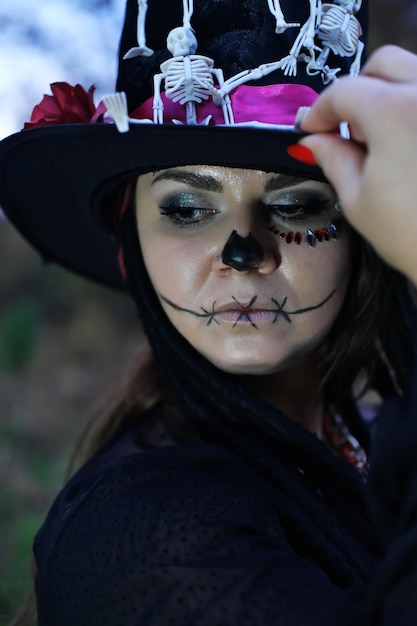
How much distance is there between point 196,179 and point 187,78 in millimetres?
177

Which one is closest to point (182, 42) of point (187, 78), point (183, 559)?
point (187, 78)

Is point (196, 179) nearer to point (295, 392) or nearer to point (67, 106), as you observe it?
point (67, 106)

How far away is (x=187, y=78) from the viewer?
143cm

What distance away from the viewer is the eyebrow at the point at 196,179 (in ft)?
4.86

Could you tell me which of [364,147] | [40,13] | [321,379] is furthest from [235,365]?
[40,13]

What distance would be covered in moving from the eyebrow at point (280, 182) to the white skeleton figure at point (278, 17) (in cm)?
26

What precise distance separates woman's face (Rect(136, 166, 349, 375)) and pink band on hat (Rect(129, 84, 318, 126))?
0.09 metres

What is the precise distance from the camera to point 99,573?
1.23 m

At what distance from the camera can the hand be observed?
3.04 feet

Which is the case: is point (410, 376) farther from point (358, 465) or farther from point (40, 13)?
point (40, 13)

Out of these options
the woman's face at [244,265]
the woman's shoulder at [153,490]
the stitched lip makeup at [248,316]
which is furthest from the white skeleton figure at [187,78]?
the woman's shoulder at [153,490]

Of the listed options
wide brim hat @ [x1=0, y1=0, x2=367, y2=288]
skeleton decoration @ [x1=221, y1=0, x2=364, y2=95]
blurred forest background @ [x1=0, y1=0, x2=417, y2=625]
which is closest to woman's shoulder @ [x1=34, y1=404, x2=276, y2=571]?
wide brim hat @ [x1=0, y1=0, x2=367, y2=288]

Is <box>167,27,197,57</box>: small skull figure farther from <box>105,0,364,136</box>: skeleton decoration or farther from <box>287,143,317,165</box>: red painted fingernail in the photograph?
<box>287,143,317,165</box>: red painted fingernail

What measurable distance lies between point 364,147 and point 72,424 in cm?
442
